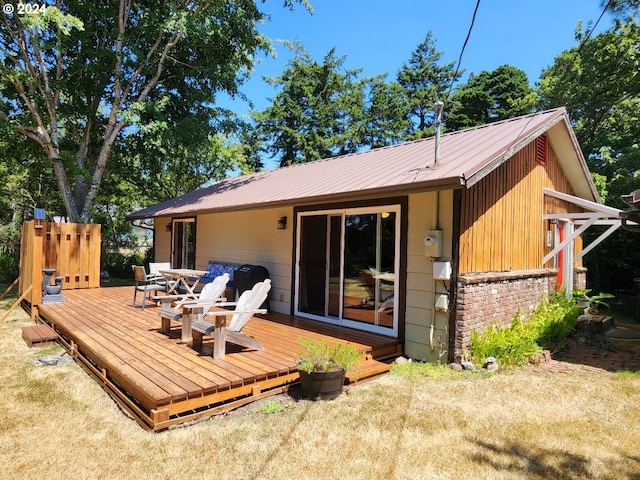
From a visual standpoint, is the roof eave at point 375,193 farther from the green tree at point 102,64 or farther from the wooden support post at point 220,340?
the green tree at point 102,64

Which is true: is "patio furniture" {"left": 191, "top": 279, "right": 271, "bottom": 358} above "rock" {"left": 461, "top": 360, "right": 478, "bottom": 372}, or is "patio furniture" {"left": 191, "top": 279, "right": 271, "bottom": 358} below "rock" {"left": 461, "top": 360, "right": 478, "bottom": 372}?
above

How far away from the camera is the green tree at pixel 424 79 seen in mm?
25359

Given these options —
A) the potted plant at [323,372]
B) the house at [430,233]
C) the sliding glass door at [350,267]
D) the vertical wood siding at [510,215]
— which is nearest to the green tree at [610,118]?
the house at [430,233]

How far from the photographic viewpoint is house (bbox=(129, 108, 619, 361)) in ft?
17.8

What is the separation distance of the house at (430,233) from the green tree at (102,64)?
225 inches

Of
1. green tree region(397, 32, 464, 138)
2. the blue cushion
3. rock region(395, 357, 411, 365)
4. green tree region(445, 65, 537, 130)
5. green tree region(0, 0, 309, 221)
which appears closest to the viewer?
rock region(395, 357, 411, 365)

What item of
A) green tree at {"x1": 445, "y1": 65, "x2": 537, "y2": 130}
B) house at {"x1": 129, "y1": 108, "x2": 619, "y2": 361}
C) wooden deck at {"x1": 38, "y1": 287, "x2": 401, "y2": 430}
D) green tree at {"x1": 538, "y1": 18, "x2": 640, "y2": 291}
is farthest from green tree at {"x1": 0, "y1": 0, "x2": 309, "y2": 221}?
green tree at {"x1": 445, "y1": 65, "x2": 537, "y2": 130}

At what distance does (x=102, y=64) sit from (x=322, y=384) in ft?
38.7

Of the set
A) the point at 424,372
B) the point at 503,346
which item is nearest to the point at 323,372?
the point at 424,372

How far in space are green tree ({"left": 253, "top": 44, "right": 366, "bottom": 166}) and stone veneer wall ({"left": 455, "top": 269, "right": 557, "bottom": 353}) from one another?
1925cm

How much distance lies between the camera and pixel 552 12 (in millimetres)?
6309

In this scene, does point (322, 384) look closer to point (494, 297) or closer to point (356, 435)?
point (356, 435)

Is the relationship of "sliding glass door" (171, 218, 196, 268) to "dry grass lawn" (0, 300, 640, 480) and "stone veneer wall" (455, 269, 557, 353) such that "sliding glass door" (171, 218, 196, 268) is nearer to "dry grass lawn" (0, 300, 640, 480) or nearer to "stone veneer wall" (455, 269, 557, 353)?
"dry grass lawn" (0, 300, 640, 480)

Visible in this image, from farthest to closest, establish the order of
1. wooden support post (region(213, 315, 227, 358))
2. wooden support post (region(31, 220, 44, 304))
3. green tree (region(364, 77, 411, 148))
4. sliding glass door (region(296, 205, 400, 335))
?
green tree (region(364, 77, 411, 148)) < wooden support post (region(31, 220, 44, 304)) < sliding glass door (region(296, 205, 400, 335)) < wooden support post (region(213, 315, 227, 358))
